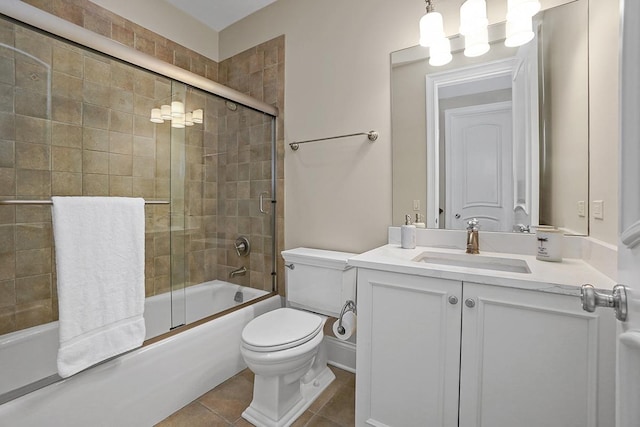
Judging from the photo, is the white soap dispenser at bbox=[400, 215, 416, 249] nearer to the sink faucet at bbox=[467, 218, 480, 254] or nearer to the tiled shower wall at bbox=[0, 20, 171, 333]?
the sink faucet at bbox=[467, 218, 480, 254]

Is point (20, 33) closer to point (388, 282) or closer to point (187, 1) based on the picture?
point (187, 1)

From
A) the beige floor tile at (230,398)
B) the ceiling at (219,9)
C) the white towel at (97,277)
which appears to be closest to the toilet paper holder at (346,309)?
the beige floor tile at (230,398)

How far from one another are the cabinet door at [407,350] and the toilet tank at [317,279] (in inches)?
15.5

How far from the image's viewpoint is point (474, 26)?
1396 mm

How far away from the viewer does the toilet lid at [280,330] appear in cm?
137

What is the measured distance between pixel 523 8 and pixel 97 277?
2.22 meters

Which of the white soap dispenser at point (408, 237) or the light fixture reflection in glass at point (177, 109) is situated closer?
the white soap dispenser at point (408, 237)

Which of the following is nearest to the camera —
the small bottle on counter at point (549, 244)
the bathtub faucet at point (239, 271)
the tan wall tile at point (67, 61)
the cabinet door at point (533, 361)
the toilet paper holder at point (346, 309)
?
the cabinet door at point (533, 361)

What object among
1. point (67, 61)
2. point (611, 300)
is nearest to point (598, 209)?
point (611, 300)

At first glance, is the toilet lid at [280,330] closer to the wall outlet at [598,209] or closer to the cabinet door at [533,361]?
the cabinet door at [533,361]

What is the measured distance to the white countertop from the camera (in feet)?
2.97

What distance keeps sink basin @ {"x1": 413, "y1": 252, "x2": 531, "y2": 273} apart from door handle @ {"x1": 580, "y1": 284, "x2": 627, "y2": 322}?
714mm

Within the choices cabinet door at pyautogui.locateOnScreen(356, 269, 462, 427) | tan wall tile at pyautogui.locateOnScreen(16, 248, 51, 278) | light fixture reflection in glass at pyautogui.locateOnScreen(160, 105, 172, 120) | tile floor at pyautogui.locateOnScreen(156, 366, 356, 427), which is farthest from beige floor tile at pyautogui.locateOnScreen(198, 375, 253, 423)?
light fixture reflection in glass at pyautogui.locateOnScreen(160, 105, 172, 120)

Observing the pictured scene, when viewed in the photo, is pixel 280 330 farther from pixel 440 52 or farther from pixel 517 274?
pixel 440 52
